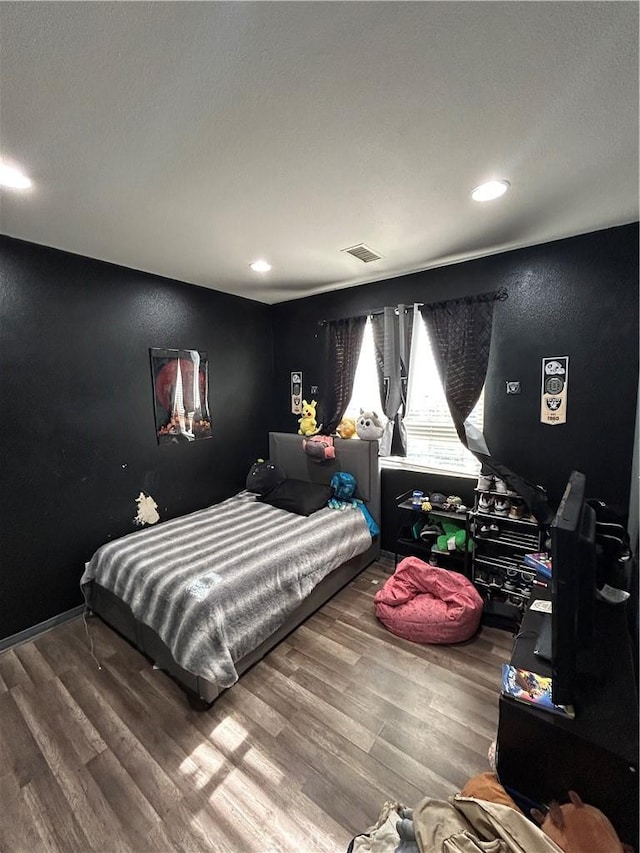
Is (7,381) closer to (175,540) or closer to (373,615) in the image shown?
(175,540)

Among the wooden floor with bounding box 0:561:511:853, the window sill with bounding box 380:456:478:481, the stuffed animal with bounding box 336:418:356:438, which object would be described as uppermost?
the stuffed animal with bounding box 336:418:356:438

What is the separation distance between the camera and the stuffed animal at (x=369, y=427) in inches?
122

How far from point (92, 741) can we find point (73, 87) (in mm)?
2597

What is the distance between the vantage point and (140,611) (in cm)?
Result: 195

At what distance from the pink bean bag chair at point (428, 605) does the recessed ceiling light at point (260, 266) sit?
2.58m

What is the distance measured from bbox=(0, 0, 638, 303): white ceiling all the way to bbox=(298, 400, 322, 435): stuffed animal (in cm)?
184

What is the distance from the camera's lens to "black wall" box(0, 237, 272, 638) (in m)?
2.19

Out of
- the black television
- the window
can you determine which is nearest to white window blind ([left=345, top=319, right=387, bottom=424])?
the window

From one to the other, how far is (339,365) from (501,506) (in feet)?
6.22

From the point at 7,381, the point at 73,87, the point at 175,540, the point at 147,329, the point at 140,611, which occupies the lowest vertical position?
the point at 140,611

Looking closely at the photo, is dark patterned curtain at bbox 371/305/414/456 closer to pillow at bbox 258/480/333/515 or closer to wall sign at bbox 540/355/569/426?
pillow at bbox 258/480/333/515

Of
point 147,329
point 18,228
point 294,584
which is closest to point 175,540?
point 294,584

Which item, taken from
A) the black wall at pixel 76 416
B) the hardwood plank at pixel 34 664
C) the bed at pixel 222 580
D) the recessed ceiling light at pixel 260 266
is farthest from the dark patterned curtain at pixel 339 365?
the hardwood plank at pixel 34 664

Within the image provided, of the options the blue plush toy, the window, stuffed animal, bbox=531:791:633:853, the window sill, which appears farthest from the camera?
the blue plush toy
